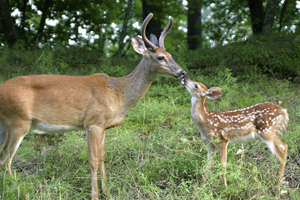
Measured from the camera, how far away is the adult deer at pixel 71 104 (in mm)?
4199

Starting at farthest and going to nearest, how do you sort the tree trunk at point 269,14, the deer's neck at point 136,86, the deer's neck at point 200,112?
the tree trunk at point 269,14 → the deer's neck at point 136,86 → the deer's neck at point 200,112

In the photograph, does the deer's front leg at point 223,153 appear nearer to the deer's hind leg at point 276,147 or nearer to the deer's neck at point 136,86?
the deer's hind leg at point 276,147

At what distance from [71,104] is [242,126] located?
7.06ft

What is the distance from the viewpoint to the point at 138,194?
3930 millimetres

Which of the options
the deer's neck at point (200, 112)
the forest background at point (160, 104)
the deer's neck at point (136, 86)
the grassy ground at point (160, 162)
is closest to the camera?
the grassy ground at point (160, 162)

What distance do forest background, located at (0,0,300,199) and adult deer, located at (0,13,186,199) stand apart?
0.47 m

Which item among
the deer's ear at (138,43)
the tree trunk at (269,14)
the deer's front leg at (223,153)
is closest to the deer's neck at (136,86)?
the deer's ear at (138,43)

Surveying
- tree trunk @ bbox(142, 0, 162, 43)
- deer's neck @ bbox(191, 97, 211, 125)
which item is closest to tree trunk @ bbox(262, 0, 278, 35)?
tree trunk @ bbox(142, 0, 162, 43)

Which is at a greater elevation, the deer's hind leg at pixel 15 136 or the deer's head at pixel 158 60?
the deer's head at pixel 158 60

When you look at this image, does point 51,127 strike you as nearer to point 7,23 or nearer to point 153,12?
point 7,23

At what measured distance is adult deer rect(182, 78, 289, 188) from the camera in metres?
4.21

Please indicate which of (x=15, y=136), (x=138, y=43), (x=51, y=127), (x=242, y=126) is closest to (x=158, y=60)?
(x=138, y=43)

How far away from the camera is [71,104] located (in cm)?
437

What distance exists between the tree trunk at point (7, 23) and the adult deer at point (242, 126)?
6.63 meters
